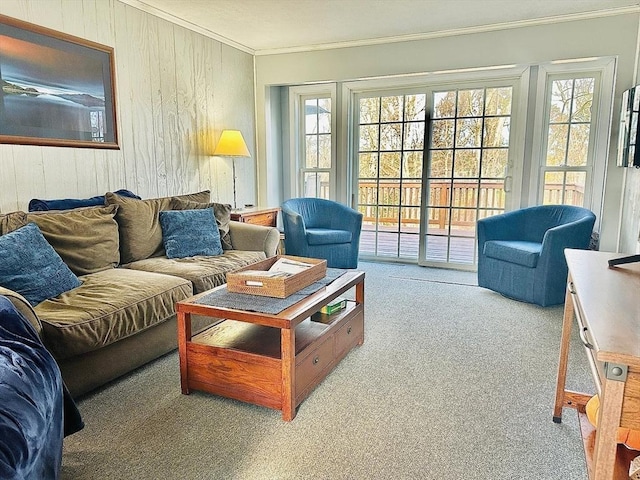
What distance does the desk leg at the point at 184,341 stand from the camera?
6.72 ft

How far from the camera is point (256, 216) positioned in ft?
14.4

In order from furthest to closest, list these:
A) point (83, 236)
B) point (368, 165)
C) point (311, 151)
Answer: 1. point (311, 151)
2. point (368, 165)
3. point (83, 236)

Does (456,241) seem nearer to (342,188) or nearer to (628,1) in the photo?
(342,188)

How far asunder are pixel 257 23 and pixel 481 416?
146 inches

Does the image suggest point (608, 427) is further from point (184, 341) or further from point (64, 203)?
point (64, 203)

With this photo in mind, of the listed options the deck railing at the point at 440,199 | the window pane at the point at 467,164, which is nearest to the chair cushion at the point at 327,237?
the deck railing at the point at 440,199

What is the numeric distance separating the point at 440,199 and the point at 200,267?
2875 millimetres

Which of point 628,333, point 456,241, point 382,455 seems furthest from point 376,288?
point 628,333

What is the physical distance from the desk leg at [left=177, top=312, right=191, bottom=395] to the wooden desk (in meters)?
1.60

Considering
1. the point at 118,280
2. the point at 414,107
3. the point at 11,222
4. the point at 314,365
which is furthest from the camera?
the point at 414,107

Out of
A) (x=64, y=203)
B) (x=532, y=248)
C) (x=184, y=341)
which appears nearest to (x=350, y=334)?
(x=184, y=341)

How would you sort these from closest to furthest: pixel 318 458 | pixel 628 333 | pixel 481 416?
pixel 628 333, pixel 318 458, pixel 481 416

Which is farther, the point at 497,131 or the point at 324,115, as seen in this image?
the point at 324,115

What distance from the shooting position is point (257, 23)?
13.3 ft
